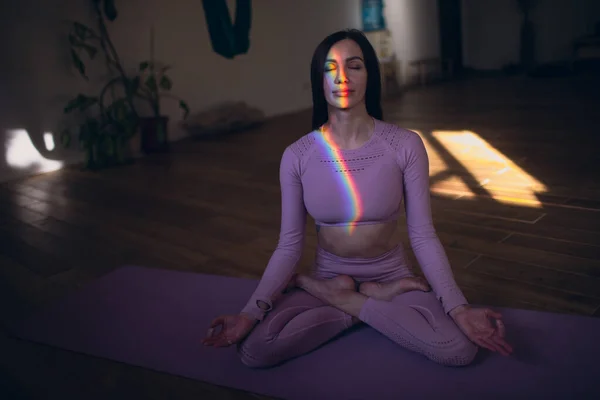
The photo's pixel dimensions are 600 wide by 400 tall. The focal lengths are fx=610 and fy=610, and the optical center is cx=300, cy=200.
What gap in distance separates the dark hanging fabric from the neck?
396 cm

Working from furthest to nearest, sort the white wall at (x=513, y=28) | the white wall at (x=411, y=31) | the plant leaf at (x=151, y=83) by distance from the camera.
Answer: the white wall at (x=513, y=28)
the white wall at (x=411, y=31)
the plant leaf at (x=151, y=83)

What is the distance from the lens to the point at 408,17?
7797 millimetres

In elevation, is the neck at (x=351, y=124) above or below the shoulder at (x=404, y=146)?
above

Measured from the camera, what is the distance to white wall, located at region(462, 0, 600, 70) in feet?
27.3

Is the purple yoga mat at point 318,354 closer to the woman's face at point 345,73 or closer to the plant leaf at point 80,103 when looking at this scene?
the woman's face at point 345,73

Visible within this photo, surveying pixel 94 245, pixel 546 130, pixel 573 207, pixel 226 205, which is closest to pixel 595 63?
pixel 546 130

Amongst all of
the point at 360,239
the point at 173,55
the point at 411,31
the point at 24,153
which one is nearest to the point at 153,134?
the point at 173,55

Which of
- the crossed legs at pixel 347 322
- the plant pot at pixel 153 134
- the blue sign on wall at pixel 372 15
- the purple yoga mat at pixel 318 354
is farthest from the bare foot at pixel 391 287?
the blue sign on wall at pixel 372 15

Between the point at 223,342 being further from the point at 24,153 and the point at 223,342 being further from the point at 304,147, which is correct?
the point at 24,153

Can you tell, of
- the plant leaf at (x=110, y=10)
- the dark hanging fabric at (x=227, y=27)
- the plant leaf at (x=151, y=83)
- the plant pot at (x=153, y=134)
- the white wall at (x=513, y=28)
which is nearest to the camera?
the plant leaf at (x=110, y=10)

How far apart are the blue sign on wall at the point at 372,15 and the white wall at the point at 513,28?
2.46m

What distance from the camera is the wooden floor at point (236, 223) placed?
175cm

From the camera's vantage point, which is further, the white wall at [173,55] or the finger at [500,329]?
the white wall at [173,55]

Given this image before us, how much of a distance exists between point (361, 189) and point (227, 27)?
4164mm
